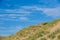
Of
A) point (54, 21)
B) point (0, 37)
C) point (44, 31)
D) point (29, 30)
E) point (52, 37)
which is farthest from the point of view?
point (0, 37)

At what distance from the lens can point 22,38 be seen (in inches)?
1352

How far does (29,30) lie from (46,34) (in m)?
6.32

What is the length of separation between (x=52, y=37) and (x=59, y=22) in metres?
3.80

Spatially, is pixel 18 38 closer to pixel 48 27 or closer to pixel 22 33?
pixel 22 33

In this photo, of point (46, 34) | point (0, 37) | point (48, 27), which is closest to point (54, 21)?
point (48, 27)

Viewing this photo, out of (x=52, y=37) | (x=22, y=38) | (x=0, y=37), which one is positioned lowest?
(x=52, y=37)

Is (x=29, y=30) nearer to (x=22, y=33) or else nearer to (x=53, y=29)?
(x=22, y=33)

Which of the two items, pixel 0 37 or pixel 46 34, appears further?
pixel 0 37

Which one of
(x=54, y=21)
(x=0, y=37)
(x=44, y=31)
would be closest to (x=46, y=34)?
(x=44, y=31)

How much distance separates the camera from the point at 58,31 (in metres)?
29.1

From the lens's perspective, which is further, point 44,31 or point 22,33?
point 22,33

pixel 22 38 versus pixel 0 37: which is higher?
pixel 0 37

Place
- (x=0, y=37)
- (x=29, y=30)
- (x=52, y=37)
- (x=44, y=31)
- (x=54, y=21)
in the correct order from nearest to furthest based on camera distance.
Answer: (x=52, y=37) < (x=44, y=31) < (x=54, y=21) < (x=29, y=30) < (x=0, y=37)

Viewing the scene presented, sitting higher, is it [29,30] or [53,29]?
[29,30]
